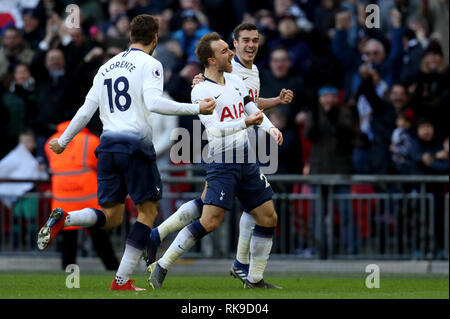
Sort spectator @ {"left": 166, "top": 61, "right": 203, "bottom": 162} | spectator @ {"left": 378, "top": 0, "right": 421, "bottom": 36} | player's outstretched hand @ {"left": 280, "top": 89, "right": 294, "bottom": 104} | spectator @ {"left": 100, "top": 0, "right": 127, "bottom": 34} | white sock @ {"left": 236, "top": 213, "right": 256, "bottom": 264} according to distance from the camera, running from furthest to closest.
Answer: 1. spectator @ {"left": 100, "top": 0, "right": 127, "bottom": 34}
2. spectator @ {"left": 378, "top": 0, "right": 421, "bottom": 36}
3. spectator @ {"left": 166, "top": 61, "right": 203, "bottom": 162}
4. white sock @ {"left": 236, "top": 213, "right": 256, "bottom": 264}
5. player's outstretched hand @ {"left": 280, "top": 89, "right": 294, "bottom": 104}

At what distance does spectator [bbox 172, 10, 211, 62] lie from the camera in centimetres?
1931

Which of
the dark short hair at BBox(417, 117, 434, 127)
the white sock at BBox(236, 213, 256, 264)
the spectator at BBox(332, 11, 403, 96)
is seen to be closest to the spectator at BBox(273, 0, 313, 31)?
the spectator at BBox(332, 11, 403, 96)

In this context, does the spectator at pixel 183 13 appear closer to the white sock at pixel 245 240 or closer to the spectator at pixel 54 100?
the spectator at pixel 54 100

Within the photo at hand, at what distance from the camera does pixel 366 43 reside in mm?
18562

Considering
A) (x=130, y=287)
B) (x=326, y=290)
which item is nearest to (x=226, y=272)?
(x=326, y=290)

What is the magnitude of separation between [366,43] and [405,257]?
414 centimetres

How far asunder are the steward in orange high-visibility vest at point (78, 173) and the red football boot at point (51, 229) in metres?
4.43

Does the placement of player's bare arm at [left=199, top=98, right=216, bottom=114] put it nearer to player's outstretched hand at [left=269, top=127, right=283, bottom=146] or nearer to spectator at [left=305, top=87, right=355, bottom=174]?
player's outstretched hand at [left=269, top=127, right=283, bottom=146]

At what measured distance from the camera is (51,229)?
1016cm

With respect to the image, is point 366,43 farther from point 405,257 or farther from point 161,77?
point 161,77

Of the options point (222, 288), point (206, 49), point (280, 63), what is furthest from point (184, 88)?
point (206, 49)

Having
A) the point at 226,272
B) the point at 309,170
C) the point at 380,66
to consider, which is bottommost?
the point at 226,272
